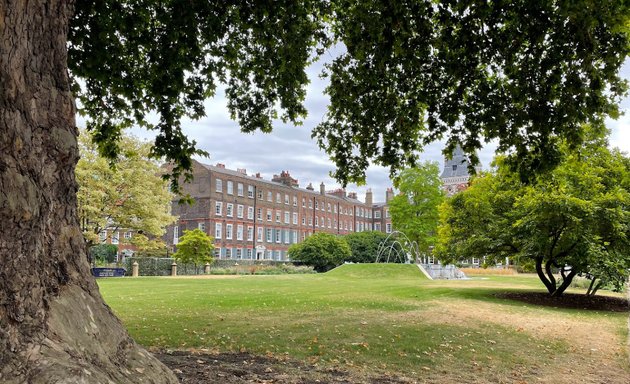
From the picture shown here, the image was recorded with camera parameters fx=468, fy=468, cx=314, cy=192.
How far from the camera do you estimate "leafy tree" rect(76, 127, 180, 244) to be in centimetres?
3178

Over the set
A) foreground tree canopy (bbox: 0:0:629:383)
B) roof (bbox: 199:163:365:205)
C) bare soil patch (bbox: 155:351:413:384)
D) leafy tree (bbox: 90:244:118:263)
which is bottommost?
bare soil patch (bbox: 155:351:413:384)

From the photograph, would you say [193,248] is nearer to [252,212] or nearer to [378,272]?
[378,272]

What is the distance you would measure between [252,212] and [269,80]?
53.4 m

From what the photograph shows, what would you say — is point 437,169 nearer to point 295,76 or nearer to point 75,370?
point 295,76

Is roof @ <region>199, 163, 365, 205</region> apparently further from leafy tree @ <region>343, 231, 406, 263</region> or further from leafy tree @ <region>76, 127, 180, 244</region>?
leafy tree @ <region>76, 127, 180, 244</region>

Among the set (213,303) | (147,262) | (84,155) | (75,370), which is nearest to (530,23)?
(75,370)

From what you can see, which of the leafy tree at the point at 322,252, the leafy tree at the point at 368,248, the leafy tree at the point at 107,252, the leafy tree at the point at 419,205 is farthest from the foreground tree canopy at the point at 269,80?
the leafy tree at the point at 368,248

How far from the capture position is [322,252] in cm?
5188

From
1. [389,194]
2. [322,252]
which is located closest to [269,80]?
[322,252]

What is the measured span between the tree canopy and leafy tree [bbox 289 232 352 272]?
39.6 m

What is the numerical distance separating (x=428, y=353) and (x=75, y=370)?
645cm

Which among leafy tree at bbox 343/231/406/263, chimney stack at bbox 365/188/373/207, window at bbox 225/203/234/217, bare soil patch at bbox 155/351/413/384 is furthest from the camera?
chimney stack at bbox 365/188/373/207

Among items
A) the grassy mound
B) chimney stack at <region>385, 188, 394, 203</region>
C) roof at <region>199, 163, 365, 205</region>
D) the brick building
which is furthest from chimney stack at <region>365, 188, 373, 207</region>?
the grassy mound

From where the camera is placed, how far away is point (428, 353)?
8.30 metres
